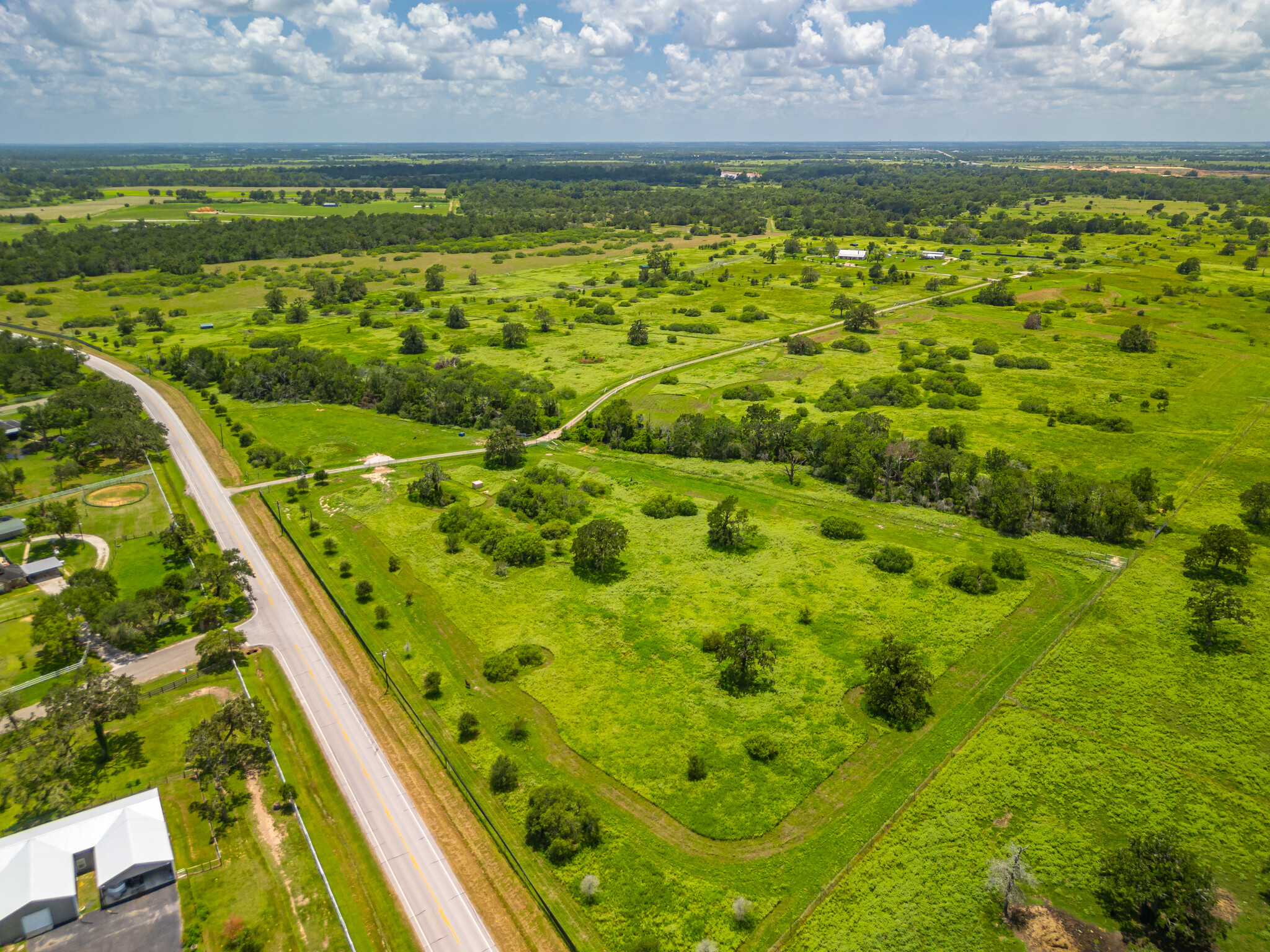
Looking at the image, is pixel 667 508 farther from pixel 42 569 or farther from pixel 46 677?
pixel 42 569

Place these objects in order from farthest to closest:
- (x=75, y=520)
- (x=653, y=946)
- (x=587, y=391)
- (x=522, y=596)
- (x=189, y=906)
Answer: (x=587, y=391) → (x=75, y=520) → (x=522, y=596) → (x=189, y=906) → (x=653, y=946)

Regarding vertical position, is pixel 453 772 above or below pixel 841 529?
below

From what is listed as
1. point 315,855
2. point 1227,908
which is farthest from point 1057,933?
point 315,855

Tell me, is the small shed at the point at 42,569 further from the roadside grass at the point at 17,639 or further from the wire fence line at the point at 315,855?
the wire fence line at the point at 315,855

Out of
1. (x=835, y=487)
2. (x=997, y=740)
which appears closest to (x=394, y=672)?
(x=997, y=740)

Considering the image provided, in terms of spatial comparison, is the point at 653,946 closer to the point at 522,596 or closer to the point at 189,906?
the point at 189,906

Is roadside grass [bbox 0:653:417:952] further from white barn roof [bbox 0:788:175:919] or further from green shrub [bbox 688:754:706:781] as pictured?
green shrub [bbox 688:754:706:781]

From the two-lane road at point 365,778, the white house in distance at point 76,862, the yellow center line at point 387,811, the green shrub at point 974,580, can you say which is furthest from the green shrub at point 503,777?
the green shrub at point 974,580

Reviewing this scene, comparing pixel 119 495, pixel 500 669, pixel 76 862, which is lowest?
pixel 500 669
